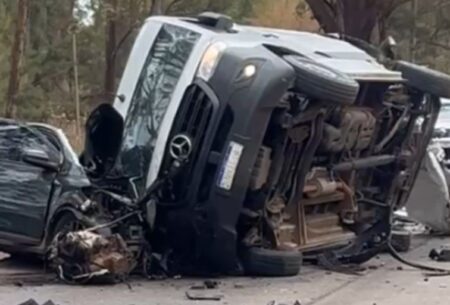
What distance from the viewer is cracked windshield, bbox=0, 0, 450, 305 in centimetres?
954

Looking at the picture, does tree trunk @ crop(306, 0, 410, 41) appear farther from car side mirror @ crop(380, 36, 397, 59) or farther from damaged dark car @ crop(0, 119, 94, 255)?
damaged dark car @ crop(0, 119, 94, 255)

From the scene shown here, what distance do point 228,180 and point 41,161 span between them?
185 centimetres

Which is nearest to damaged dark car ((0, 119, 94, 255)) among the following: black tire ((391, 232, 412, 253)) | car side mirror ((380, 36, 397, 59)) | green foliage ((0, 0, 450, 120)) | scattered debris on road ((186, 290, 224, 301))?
scattered debris on road ((186, 290, 224, 301))

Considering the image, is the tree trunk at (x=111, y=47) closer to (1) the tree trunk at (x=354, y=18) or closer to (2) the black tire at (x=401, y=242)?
(1) the tree trunk at (x=354, y=18)

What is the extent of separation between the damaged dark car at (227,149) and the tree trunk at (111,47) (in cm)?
1740

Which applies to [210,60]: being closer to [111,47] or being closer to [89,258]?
[89,258]

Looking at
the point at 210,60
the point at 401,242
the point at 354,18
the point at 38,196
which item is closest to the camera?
the point at 210,60

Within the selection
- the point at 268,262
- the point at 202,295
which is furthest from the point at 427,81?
the point at 202,295

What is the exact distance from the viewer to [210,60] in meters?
10.0

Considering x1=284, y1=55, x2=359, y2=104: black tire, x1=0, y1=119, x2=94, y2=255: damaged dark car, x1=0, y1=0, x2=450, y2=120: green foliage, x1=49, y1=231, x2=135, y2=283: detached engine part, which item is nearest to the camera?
x1=49, y1=231, x2=135, y2=283: detached engine part

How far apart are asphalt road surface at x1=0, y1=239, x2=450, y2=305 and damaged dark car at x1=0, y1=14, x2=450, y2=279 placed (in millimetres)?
235

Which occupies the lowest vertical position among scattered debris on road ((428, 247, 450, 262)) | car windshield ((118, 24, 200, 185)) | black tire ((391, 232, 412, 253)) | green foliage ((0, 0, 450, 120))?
green foliage ((0, 0, 450, 120))

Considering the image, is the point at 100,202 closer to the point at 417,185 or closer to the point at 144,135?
the point at 144,135

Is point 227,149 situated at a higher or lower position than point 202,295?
higher
